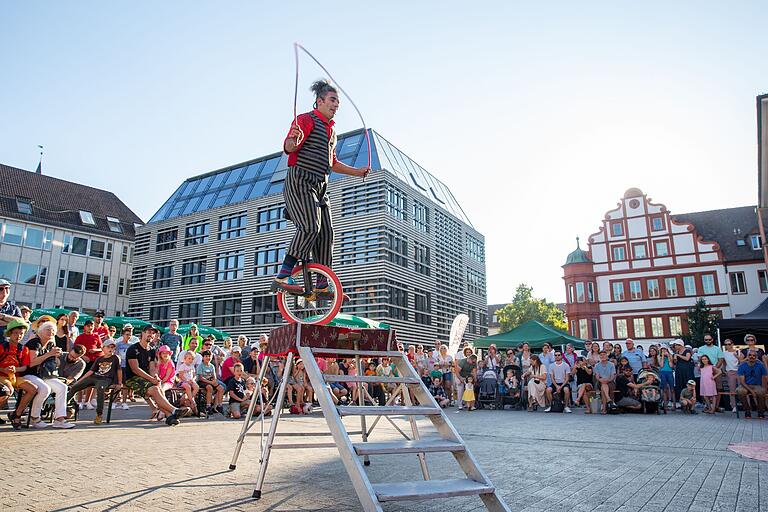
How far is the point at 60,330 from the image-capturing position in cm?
1077

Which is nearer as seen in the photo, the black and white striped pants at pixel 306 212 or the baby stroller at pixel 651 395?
the black and white striped pants at pixel 306 212

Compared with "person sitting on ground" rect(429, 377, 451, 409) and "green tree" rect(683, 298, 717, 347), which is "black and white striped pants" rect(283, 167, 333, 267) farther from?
"green tree" rect(683, 298, 717, 347)

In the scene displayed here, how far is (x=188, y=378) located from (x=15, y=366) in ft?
13.2

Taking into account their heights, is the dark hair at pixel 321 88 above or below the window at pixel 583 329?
below

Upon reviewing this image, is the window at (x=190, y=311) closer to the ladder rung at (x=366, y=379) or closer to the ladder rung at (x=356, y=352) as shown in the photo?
the ladder rung at (x=356, y=352)

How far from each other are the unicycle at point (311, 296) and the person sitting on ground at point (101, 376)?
6041 millimetres

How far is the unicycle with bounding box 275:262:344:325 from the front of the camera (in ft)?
17.2

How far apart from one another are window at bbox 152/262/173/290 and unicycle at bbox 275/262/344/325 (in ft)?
124

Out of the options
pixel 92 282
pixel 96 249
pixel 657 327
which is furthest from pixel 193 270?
pixel 657 327

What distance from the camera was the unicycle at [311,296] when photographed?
525 centimetres

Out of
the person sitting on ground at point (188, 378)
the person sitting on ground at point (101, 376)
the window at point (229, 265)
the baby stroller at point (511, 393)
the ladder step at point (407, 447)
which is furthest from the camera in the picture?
the window at point (229, 265)

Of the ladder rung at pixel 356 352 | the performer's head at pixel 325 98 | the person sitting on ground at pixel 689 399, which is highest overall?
the performer's head at pixel 325 98

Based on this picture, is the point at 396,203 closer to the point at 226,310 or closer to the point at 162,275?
the point at 226,310

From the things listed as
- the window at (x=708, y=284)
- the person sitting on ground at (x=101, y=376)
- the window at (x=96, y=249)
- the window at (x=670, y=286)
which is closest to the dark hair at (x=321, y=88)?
the person sitting on ground at (x=101, y=376)
